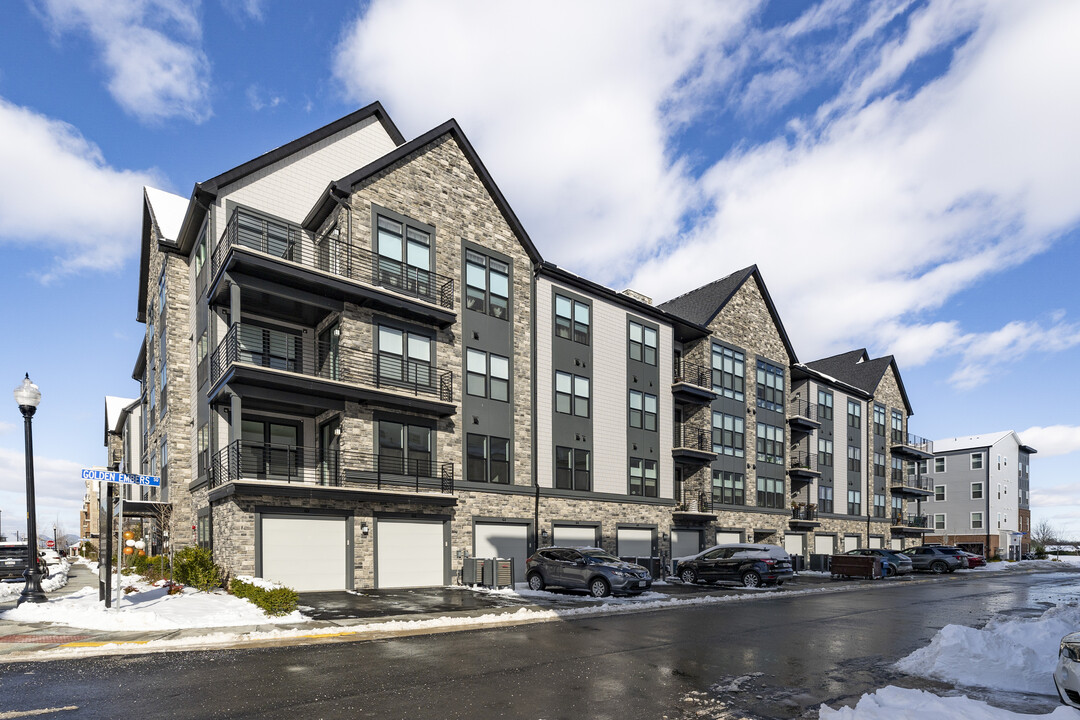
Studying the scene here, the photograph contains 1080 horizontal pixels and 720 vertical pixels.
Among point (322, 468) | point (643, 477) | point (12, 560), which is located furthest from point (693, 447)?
point (12, 560)

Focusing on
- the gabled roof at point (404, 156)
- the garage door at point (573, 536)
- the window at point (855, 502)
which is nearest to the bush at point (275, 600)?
the gabled roof at point (404, 156)

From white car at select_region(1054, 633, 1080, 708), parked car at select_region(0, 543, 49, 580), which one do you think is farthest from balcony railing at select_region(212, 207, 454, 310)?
white car at select_region(1054, 633, 1080, 708)

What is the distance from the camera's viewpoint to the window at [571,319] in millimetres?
31781

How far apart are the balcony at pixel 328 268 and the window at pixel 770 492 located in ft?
84.3

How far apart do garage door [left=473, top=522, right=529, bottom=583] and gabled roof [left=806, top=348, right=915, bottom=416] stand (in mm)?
37885

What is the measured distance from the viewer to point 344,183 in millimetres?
24406

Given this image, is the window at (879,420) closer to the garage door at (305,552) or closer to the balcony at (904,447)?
the balcony at (904,447)

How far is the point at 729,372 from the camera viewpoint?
41.5 m

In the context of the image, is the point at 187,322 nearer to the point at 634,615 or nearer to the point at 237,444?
the point at 237,444

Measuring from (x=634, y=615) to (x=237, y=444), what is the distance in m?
12.8

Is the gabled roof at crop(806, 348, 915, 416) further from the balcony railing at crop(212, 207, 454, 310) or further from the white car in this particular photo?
the white car

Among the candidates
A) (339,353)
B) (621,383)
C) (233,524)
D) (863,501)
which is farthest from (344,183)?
(863,501)

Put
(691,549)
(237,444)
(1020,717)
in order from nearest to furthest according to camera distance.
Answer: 1. (1020,717)
2. (237,444)
3. (691,549)

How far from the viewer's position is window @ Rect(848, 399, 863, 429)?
53.7 m
